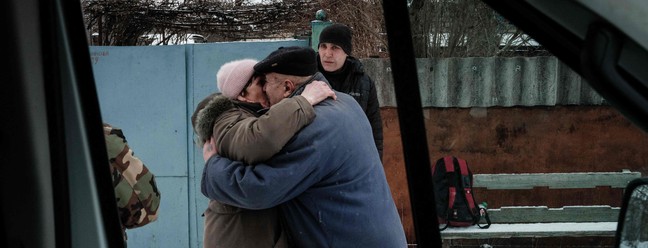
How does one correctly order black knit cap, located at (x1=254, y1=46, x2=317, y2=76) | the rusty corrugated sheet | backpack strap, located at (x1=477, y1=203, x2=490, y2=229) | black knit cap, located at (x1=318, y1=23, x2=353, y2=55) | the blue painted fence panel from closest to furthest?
the rusty corrugated sheet → backpack strap, located at (x1=477, y1=203, x2=490, y2=229) → black knit cap, located at (x1=254, y1=46, x2=317, y2=76) → black knit cap, located at (x1=318, y1=23, x2=353, y2=55) → the blue painted fence panel

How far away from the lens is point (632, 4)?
81 cm

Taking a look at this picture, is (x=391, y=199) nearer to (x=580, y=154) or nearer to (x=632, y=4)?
(x=580, y=154)

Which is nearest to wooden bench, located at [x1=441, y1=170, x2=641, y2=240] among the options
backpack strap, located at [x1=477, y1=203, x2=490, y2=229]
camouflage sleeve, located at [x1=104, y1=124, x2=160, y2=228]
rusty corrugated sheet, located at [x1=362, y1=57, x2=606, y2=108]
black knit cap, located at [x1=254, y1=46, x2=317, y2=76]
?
backpack strap, located at [x1=477, y1=203, x2=490, y2=229]

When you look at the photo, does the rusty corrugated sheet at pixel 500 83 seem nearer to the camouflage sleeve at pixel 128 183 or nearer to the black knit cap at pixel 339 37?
the camouflage sleeve at pixel 128 183

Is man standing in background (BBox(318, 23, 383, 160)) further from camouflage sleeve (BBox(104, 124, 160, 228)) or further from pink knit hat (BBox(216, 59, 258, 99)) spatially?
camouflage sleeve (BBox(104, 124, 160, 228))

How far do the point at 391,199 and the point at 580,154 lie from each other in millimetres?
1398

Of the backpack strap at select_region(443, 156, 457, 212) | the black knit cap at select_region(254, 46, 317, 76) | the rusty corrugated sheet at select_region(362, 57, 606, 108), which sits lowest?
the backpack strap at select_region(443, 156, 457, 212)

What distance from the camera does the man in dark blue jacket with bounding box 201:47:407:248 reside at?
2.50m

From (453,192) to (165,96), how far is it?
14.6 feet

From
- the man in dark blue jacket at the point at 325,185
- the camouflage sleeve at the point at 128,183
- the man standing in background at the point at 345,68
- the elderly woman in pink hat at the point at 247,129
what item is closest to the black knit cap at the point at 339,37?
the man standing in background at the point at 345,68

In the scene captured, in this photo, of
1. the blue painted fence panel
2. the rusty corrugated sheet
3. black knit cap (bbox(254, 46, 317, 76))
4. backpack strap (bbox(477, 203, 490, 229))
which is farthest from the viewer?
the blue painted fence panel

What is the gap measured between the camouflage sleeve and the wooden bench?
1149 millimetres

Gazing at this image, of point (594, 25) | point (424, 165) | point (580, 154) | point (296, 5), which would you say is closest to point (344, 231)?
point (424, 165)

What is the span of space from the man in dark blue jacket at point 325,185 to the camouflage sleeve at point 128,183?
36cm
